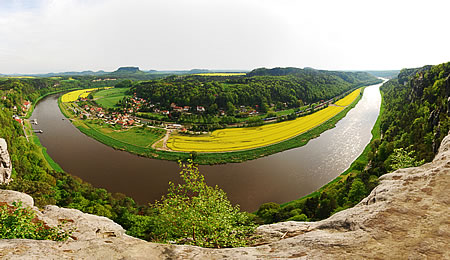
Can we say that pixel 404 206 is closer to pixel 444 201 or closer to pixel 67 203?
pixel 444 201

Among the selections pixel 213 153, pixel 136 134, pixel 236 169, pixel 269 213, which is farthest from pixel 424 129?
pixel 136 134

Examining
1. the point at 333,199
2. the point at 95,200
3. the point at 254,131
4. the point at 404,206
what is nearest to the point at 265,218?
the point at 333,199

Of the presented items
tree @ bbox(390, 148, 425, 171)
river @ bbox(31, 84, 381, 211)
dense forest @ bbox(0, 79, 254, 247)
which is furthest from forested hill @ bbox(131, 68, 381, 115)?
tree @ bbox(390, 148, 425, 171)

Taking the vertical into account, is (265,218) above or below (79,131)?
below

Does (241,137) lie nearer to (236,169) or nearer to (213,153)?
(213,153)

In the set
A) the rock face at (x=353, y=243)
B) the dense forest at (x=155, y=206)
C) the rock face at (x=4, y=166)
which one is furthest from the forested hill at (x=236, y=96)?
the rock face at (x=353, y=243)

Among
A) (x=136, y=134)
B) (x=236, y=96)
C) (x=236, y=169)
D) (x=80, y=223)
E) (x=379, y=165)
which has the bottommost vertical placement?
(x=236, y=169)
